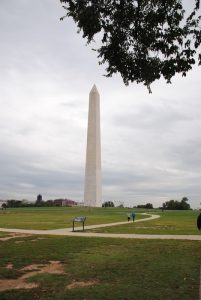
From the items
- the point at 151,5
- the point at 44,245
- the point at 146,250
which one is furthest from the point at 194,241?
the point at 151,5

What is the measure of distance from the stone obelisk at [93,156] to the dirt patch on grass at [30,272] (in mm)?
63930

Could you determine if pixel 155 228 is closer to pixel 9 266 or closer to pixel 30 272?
pixel 9 266

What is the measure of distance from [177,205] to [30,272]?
97.5 meters

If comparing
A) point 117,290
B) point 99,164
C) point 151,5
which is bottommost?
point 117,290

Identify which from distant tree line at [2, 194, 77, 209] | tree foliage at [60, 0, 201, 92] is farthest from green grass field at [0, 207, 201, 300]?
distant tree line at [2, 194, 77, 209]

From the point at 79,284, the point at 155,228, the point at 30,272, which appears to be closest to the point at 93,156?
the point at 155,228

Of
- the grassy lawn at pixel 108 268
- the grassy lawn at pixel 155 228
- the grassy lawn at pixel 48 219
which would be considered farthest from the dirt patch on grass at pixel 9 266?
the grassy lawn at pixel 48 219

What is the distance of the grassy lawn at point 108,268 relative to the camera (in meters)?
9.84

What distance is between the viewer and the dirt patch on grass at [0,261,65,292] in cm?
1054

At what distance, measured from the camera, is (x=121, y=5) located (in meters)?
9.45

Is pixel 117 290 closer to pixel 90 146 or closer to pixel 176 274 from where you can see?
pixel 176 274

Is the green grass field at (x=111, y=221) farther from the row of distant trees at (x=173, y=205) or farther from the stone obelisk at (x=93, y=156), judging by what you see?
the row of distant trees at (x=173, y=205)

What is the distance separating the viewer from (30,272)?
1219 centimetres

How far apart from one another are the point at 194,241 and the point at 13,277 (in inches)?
394
